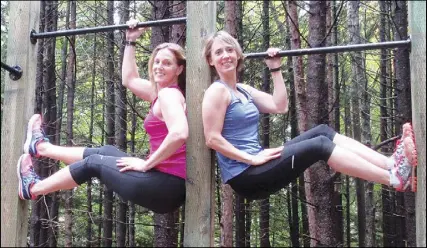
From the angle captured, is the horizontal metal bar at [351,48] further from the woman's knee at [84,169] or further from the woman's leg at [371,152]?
the woman's knee at [84,169]

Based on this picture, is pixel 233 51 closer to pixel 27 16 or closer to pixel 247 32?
pixel 27 16

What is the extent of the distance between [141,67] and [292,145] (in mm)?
5644

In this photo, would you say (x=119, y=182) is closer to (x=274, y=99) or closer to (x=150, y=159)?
(x=150, y=159)

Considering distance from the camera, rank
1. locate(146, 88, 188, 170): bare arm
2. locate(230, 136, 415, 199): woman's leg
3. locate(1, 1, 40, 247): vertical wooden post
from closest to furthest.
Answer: locate(146, 88, 188, 170): bare arm
locate(230, 136, 415, 199): woman's leg
locate(1, 1, 40, 247): vertical wooden post

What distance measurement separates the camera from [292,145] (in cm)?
243

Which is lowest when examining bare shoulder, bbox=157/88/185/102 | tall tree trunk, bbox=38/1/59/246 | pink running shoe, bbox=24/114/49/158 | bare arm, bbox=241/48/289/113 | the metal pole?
pink running shoe, bbox=24/114/49/158

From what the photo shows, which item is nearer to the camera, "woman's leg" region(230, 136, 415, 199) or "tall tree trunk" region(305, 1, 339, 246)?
"woman's leg" region(230, 136, 415, 199)

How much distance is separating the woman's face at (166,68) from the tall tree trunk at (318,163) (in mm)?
2967

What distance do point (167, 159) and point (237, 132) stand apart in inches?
15.9

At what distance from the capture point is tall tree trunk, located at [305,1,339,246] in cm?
523

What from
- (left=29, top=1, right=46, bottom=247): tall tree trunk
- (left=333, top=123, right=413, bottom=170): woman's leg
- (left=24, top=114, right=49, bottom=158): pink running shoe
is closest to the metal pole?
(left=24, top=114, right=49, bottom=158): pink running shoe

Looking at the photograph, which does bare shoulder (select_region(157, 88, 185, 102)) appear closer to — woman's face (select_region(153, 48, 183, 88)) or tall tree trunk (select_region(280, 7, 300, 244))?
woman's face (select_region(153, 48, 183, 88))

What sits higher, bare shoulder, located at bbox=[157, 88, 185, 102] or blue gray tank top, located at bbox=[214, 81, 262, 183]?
bare shoulder, located at bbox=[157, 88, 185, 102]

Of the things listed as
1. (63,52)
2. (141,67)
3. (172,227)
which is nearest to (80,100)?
(63,52)
